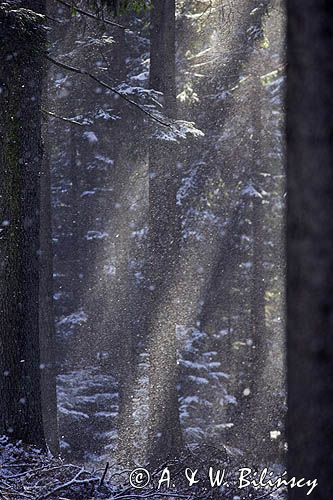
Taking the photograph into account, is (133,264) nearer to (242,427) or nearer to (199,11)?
(242,427)

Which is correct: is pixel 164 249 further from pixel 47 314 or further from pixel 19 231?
pixel 19 231

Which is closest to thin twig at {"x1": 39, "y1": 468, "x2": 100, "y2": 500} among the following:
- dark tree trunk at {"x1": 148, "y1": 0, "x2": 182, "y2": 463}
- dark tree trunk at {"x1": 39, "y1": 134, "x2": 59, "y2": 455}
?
dark tree trunk at {"x1": 148, "y1": 0, "x2": 182, "y2": 463}

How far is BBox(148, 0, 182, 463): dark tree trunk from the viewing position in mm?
14414

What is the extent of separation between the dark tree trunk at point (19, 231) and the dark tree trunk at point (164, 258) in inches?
203

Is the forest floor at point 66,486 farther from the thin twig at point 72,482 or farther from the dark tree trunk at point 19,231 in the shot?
Result: the dark tree trunk at point 19,231

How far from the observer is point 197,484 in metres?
7.88

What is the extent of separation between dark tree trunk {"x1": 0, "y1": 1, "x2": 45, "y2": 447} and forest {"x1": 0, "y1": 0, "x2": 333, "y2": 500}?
0.03 metres

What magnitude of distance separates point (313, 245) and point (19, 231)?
5.94m

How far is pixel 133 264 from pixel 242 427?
7.98m

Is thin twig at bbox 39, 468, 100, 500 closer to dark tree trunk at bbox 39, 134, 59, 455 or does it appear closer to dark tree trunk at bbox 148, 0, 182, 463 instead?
dark tree trunk at bbox 148, 0, 182, 463

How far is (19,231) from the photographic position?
9211 mm

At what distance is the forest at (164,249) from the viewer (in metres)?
4.00

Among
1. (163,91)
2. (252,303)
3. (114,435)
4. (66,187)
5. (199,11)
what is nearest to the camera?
(163,91)

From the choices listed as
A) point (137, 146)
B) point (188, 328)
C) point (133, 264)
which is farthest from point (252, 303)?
point (137, 146)
